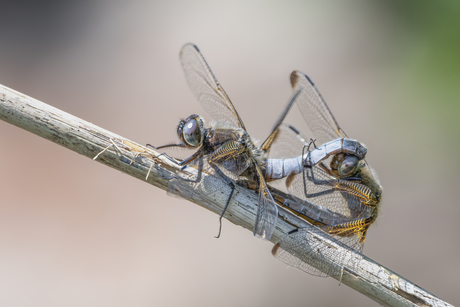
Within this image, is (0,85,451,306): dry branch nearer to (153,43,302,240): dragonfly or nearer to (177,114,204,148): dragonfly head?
(153,43,302,240): dragonfly

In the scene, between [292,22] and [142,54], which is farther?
[292,22]

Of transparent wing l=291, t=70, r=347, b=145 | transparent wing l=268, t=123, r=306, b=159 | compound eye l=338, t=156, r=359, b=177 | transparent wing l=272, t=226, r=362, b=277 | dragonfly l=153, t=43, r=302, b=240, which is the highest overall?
transparent wing l=291, t=70, r=347, b=145

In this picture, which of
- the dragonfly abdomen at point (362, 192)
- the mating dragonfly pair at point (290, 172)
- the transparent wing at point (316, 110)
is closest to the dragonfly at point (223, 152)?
the mating dragonfly pair at point (290, 172)

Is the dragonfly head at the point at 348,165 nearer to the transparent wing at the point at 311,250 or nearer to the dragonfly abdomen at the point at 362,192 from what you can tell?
the dragonfly abdomen at the point at 362,192

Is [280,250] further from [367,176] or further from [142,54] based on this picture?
[142,54]

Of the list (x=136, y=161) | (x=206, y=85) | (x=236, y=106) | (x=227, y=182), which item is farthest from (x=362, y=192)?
(x=236, y=106)

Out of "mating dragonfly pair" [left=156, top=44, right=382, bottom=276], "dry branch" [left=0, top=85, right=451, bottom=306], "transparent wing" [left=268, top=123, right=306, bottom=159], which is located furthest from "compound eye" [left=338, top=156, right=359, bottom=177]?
"dry branch" [left=0, top=85, right=451, bottom=306]

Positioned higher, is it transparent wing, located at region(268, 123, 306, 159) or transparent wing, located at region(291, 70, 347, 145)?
transparent wing, located at region(291, 70, 347, 145)

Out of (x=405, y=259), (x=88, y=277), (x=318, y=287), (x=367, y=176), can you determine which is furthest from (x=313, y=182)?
(x=88, y=277)
